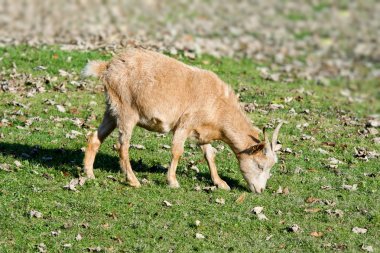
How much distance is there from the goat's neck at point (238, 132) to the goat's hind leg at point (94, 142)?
225 centimetres

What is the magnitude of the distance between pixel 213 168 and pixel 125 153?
1.83 m

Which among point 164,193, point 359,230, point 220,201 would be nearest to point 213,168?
point 220,201

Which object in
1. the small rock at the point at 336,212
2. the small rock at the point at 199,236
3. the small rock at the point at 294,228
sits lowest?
the small rock at the point at 199,236

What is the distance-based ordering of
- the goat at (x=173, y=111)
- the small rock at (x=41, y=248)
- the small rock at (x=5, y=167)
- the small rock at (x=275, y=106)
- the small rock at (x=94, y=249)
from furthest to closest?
the small rock at (x=275, y=106) < the small rock at (x=5, y=167) < the goat at (x=173, y=111) < the small rock at (x=94, y=249) < the small rock at (x=41, y=248)

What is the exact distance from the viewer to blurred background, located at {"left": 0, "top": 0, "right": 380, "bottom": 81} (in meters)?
25.0

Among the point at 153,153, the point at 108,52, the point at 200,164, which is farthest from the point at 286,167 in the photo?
the point at 108,52

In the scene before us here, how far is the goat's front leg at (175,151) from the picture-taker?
45.5 feet

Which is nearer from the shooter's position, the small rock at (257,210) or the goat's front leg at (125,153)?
the small rock at (257,210)

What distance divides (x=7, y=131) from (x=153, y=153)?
133 inches

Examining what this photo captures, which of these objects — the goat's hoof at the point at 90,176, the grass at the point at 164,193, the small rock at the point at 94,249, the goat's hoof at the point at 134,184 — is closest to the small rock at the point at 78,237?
the grass at the point at 164,193

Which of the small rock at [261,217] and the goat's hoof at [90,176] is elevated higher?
the small rock at [261,217]

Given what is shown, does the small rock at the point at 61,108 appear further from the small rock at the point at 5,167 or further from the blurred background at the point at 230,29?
the blurred background at the point at 230,29

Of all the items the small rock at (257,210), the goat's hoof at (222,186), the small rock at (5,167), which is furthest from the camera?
the goat's hoof at (222,186)

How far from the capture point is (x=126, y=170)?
13.8 meters
